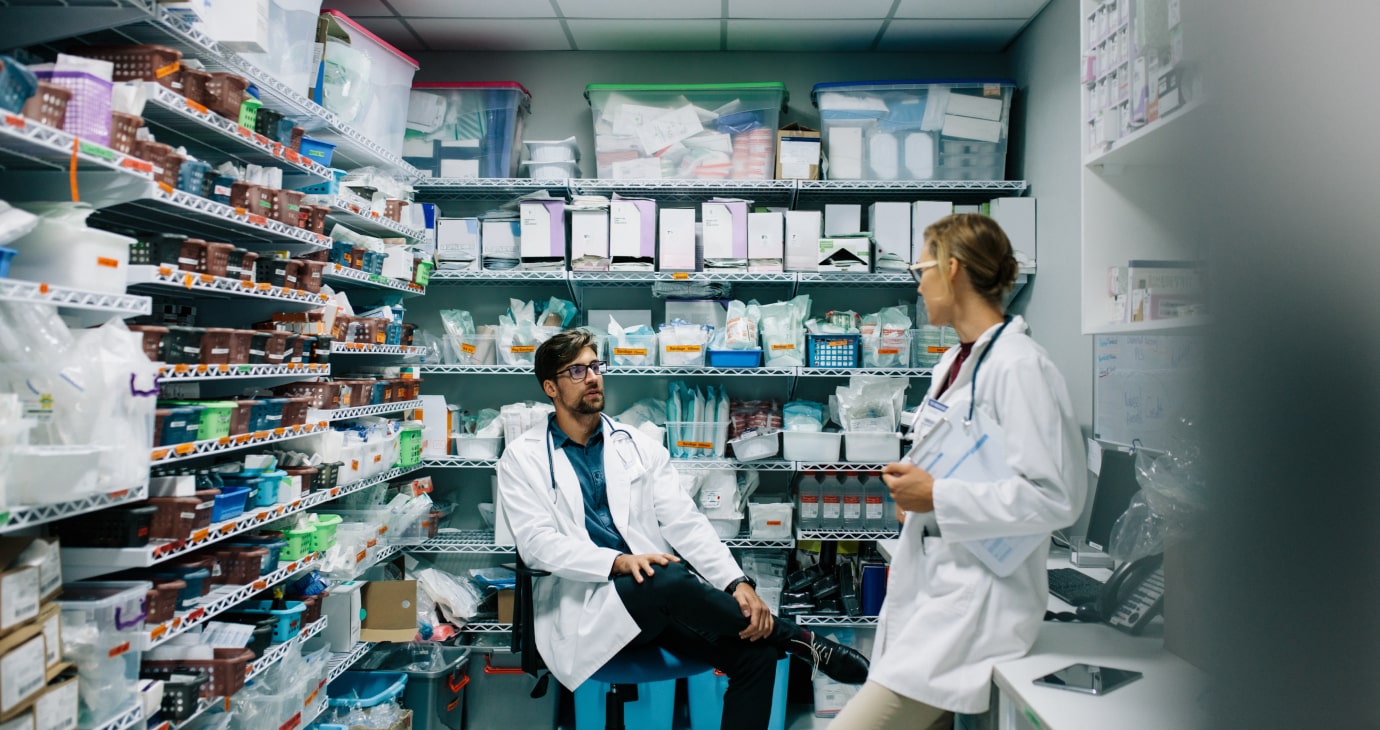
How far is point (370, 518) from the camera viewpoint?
2.92 m

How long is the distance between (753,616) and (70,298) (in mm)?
1854

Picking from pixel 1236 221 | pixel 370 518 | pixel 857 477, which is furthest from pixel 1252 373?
pixel 857 477

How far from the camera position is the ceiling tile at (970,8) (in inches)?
126

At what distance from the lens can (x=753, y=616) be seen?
2359 mm

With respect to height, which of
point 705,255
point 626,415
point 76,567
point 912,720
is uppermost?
point 705,255

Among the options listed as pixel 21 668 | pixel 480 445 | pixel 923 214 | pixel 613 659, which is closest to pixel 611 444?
pixel 613 659

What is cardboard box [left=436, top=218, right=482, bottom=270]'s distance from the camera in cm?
351

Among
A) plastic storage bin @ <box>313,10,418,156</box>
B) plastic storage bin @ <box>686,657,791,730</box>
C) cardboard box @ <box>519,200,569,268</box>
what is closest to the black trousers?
plastic storage bin @ <box>686,657,791,730</box>

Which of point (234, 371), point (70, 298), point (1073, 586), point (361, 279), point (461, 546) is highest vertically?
point (361, 279)

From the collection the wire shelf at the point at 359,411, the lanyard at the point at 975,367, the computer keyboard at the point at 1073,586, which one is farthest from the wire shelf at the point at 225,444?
the computer keyboard at the point at 1073,586

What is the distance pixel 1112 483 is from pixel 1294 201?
2731 millimetres

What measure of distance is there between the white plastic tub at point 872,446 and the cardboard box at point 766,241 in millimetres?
807

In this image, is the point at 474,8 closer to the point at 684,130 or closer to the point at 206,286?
the point at 684,130

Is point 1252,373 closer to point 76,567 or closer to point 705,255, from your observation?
point 76,567
